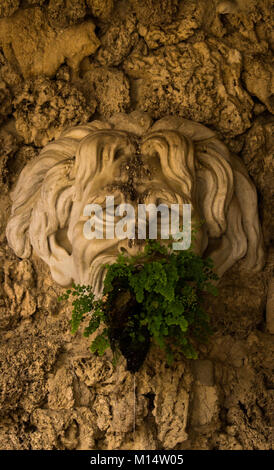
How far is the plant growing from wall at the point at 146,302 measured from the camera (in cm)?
424

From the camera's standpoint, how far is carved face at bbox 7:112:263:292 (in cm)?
461

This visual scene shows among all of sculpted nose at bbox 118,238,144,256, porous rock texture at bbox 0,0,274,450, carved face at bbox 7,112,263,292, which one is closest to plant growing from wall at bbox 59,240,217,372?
sculpted nose at bbox 118,238,144,256

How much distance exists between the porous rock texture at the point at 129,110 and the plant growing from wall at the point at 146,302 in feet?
1.76

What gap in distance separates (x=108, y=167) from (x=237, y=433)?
7.32 ft

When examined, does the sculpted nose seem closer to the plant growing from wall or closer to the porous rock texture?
the plant growing from wall

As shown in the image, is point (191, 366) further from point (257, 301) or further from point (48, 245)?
point (48, 245)

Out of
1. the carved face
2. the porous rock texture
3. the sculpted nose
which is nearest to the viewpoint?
the sculpted nose

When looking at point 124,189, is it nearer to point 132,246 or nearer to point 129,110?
point 132,246

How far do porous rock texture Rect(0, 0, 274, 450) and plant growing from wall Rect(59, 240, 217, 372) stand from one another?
21.1 inches

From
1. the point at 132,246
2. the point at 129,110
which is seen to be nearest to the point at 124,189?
the point at 132,246

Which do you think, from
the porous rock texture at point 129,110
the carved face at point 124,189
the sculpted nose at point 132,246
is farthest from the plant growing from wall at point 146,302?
the porous rock texture at point 129,110

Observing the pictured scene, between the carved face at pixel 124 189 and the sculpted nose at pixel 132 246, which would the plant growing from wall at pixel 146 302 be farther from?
the carved face at pixel 124 189

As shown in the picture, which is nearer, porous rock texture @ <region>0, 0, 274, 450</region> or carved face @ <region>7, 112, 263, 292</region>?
carved face @ <region>7, 112, 263, 292</region>

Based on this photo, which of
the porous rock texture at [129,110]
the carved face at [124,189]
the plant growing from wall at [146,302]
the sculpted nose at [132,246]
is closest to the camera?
the plant growing from wall at [146,302]
